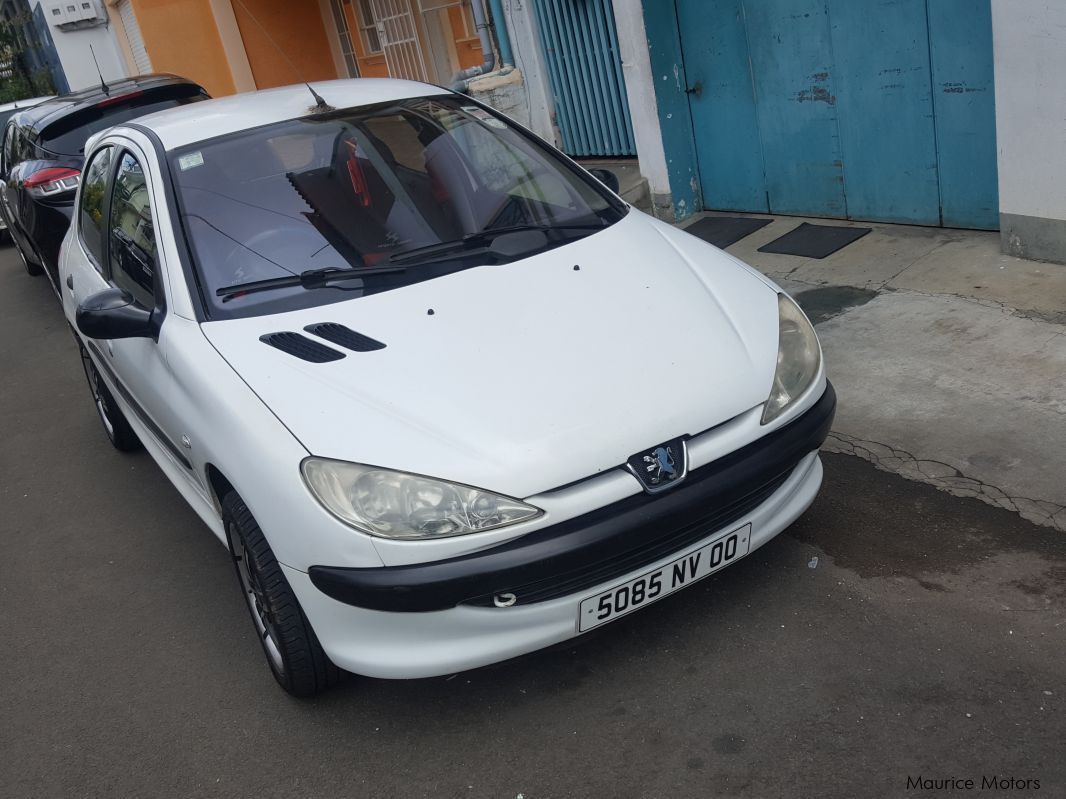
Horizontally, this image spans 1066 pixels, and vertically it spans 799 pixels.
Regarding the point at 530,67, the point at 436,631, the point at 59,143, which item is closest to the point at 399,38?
the point at 530,67

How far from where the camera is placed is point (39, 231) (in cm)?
799

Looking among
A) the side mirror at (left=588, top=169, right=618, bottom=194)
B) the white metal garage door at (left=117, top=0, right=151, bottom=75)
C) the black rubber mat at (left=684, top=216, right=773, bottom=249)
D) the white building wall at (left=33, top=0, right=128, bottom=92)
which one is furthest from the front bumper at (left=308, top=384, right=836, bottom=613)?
the white building wall at (left=33, top=0, right=128, bottom=92)

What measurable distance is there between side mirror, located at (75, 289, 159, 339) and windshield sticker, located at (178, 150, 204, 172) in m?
0.59

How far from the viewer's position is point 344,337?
323cm

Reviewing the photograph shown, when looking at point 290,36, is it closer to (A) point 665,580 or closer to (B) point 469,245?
(B) point 469,245

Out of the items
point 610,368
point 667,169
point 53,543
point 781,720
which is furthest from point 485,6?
point 781,720

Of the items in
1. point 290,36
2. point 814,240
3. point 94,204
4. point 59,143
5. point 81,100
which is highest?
point 290,36

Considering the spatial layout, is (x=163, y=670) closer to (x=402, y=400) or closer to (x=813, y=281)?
(x=402, y=400)

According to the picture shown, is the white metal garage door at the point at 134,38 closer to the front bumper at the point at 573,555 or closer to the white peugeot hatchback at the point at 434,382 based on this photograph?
the white peugeot hatchback at the point at 434,382

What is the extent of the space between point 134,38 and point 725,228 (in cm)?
1573

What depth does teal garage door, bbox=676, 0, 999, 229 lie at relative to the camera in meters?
5.78

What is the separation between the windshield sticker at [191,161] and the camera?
3955 mm

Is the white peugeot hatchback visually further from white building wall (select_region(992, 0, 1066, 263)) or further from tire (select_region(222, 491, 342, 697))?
white building wall (select_region(992, 0, 1066, 263))

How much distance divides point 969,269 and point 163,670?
171 inches
